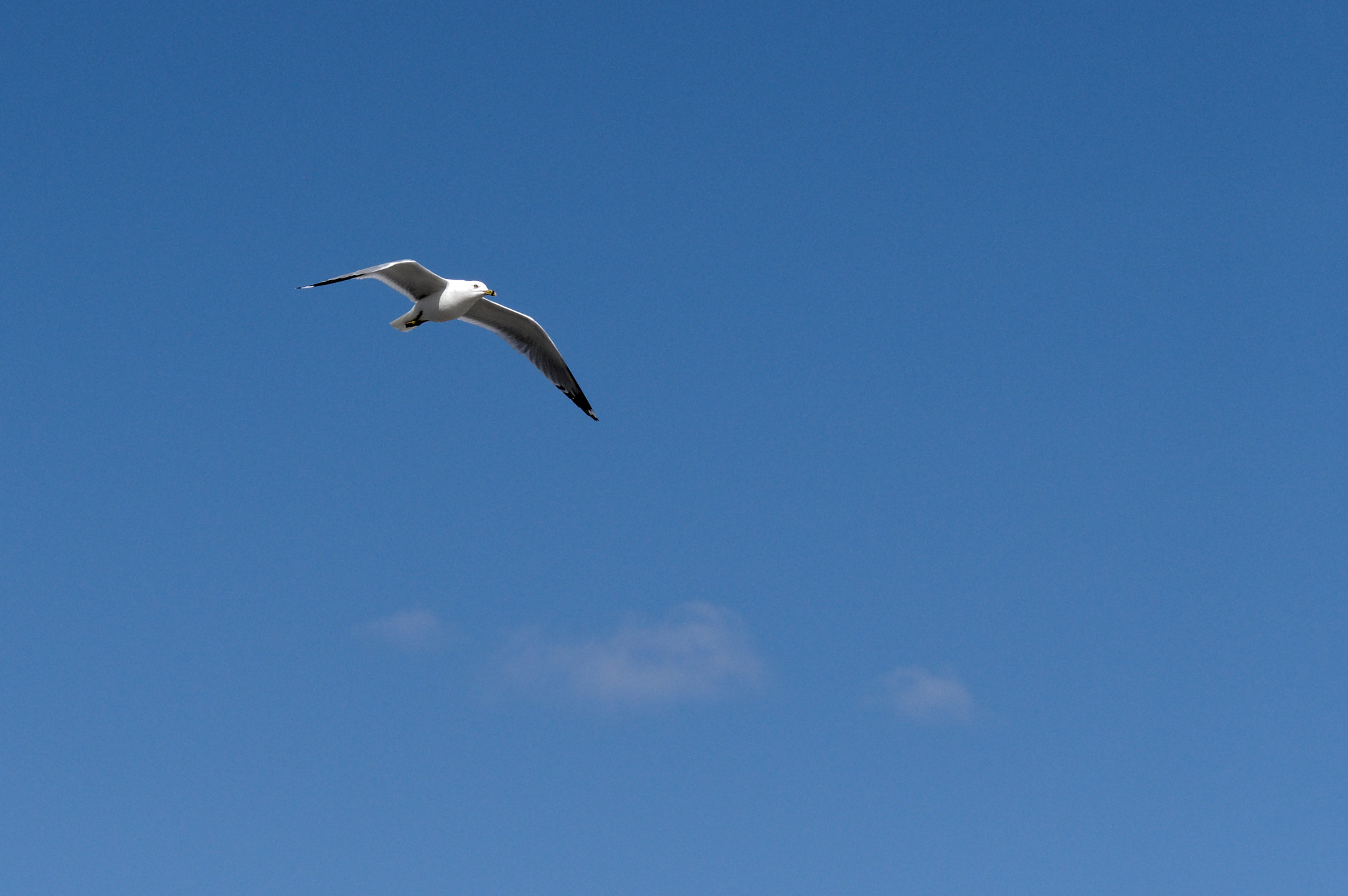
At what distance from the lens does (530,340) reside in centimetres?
2820

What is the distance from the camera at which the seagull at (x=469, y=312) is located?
24.6 meters

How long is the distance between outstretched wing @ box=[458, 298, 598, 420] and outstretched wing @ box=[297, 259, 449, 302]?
1551 millimetres

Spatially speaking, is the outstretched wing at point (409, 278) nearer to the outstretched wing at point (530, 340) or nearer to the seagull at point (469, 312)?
the seagull at point (469, 312)

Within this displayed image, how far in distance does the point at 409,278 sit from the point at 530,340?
3.93m

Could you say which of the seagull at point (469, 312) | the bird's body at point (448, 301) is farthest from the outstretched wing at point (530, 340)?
the bird's body at point (448, 301)

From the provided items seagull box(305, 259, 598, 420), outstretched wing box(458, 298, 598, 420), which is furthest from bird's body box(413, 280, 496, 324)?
outstretched wing box(458, 298, 598, 420)

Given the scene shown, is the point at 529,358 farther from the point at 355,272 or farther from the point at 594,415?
Result: the point at 355,272

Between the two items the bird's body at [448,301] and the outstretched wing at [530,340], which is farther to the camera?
the outstretched wing at [530,340]

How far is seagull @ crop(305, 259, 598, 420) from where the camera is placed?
24.6 m

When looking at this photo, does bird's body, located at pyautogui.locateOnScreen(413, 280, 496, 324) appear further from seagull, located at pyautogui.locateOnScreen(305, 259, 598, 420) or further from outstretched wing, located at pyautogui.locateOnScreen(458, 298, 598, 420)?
outstretched wing, located at pyautogui.locateOnScreen(458, 298, 598, 420)

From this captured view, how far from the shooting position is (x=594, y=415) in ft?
93.7

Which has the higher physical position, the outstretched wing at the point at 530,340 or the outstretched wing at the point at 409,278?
the outstretched wing at the point at 530,340

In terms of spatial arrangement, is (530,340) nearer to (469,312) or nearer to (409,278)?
(469,312)

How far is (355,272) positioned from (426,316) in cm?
236
